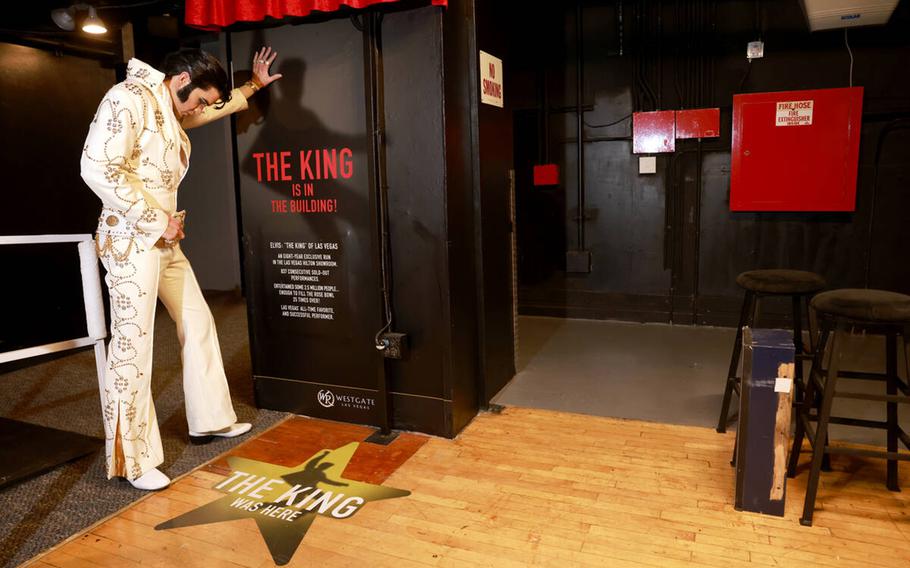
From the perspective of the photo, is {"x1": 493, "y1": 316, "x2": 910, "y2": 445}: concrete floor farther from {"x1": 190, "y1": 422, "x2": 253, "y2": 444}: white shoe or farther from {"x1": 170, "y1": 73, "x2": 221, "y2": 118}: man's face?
{"x1": 170, "y1": 73, "x2": 221, "y2": 118}: man's face

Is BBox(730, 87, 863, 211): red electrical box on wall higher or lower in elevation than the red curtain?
lower

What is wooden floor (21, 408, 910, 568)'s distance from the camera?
2.07 m

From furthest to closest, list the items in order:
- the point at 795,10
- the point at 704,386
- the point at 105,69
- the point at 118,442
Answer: the point at 105,69
the point at 795,10
the point at 704,386
the point at 118,442

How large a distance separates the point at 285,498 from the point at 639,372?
2.42m

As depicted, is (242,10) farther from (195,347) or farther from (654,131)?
(654,131)

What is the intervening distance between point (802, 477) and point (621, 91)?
3.52 m

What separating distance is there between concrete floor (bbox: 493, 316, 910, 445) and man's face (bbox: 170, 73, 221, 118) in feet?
7.08

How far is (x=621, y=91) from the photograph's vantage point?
5.11 meters

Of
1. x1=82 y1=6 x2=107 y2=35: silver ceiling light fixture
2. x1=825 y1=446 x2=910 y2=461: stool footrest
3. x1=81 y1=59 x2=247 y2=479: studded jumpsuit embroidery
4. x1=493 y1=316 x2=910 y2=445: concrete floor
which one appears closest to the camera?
x1=825 y1=446 x2=910 y2=461: stool footrest

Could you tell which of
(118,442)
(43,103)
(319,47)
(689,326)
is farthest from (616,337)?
(43,103)

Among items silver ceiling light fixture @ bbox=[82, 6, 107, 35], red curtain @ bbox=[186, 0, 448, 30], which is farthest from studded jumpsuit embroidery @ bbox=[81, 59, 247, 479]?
silver ceiling light fixture @ bbox=[82, 6, 107, 35]

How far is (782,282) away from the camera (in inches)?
105

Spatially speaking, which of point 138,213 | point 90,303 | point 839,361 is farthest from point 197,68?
point 839,361

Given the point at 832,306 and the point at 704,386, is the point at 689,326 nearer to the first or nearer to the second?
the point at 704,386
